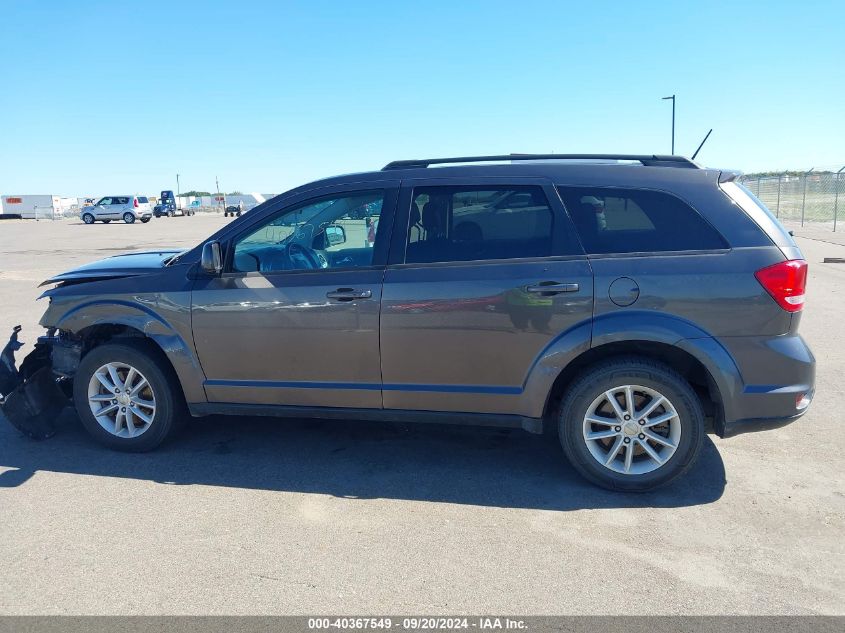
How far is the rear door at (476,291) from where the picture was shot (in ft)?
12.7

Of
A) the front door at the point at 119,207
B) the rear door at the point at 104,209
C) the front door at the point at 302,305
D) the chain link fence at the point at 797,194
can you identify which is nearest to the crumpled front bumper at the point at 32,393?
the front door at the point at 302,305

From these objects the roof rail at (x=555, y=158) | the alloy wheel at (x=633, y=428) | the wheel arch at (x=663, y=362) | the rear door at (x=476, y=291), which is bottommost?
the alloy wheel at (x=633, y=428)

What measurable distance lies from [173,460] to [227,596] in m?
1.75

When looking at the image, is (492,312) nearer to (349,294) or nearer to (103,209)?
(349,294)

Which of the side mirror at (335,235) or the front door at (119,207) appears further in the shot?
the front door at (119,207)

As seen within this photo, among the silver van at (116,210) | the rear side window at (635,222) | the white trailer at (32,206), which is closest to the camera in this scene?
the rear side window at (635,222)

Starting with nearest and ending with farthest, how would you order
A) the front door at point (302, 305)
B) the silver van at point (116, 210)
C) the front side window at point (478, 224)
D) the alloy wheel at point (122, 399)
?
the front side window at point (478, 224) → the front door at point (302, 305) → the alloy wheel at point (122, 399) → the silver van at point (116, 210)

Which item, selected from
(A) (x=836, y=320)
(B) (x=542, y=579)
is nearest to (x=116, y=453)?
(B) (x=542, y=579)

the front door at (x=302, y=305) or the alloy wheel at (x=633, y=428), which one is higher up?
the front door at (x=302, y=305)

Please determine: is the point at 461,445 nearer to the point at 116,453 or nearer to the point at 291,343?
the point at 291,343

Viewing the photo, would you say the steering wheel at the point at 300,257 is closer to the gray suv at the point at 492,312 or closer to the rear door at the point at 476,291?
the gray suv at the point at 492,312

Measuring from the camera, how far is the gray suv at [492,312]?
3744 millimetres

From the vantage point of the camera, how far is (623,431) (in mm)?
3902

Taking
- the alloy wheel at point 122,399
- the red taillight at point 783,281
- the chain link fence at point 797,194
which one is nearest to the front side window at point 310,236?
the alloy wheel at point 122,399
